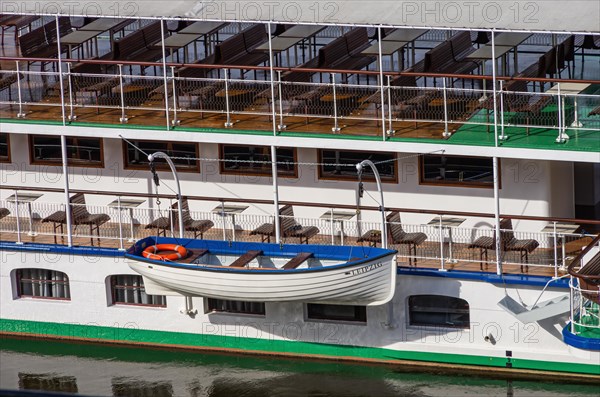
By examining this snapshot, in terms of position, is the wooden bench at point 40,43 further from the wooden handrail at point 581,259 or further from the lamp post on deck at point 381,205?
the wooden handrail at point 581,259

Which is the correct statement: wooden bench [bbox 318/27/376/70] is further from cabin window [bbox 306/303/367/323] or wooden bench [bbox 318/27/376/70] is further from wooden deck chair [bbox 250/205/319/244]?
cabin window [bbox 306/303/367/323]

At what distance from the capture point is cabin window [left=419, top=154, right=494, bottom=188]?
28.2m

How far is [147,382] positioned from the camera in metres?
27.8

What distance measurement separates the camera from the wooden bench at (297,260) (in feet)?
88.8

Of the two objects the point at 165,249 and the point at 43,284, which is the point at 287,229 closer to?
the point at 165,249

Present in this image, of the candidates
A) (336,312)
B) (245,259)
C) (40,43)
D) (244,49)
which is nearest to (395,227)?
(336,312)

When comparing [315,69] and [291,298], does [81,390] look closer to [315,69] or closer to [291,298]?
[291,298]

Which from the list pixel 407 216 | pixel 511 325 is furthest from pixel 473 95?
pixel 511 325

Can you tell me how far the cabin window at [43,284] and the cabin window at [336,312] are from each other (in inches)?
189

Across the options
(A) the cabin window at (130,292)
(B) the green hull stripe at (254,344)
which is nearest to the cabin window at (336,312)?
(B) the green hull stripe at (254,344)

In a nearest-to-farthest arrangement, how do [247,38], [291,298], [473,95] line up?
[291,298], [473,95], [247,38]

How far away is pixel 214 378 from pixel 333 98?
5.46 m

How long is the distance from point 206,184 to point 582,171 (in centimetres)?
715

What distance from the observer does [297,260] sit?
27266 mm
